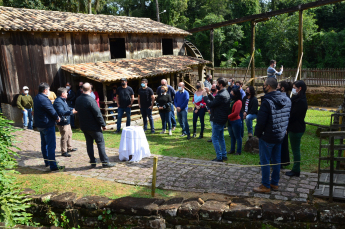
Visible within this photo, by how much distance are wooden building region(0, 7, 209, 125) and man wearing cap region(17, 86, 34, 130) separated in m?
0.91

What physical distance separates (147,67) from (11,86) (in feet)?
22.5

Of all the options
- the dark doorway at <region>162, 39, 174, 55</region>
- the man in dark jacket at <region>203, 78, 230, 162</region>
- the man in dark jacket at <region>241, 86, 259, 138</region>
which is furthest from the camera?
the dark doorway at <region>162, 39, 174, 55</region>

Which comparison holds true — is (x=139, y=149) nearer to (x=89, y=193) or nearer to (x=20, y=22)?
(x=89, y=193)

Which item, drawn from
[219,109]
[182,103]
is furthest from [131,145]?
[182,103]

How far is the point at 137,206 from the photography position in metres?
4.73

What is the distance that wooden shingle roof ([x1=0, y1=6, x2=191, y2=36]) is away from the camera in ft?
39.5

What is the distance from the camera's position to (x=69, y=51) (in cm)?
1392

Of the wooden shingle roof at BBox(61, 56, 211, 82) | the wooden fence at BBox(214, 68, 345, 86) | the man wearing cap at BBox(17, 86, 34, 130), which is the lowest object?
the man wearing cap at BBox(17, 86, 34, 130)

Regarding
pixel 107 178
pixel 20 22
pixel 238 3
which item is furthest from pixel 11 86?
pixel 238 3

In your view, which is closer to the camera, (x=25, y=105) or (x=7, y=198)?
(x=7, y=198)

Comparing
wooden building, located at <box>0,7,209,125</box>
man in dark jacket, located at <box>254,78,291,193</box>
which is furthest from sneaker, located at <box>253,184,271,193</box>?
wooden building, located at <box>0,7,209,125</box>

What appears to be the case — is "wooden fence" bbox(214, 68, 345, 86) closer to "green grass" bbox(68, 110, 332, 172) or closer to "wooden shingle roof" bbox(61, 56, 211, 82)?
A: "wooden shingle roof" bbox(61, 56, 211, 82)

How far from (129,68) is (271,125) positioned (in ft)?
36.7

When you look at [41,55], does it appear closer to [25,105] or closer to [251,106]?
[25,105]
